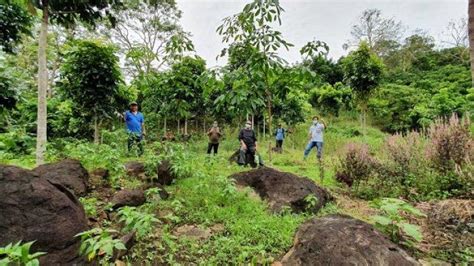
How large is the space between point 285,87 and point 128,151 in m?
3.43

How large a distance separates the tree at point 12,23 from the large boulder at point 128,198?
3272mm

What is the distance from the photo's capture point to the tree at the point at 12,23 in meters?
4.74

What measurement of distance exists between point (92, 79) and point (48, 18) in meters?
3.21

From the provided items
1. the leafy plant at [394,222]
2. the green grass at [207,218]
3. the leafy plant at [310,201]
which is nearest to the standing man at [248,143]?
the green grass at [207,218]

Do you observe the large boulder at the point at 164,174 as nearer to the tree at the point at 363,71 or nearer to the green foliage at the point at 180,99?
the green foliage at the point at 180,99

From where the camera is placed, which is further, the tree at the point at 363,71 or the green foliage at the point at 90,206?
the tree at the point at 363,71

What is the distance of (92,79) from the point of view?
7430 mm

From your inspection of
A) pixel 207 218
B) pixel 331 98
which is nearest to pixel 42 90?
pixel 207 218

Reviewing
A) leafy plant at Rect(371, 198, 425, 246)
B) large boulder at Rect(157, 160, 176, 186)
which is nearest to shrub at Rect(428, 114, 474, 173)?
leafy plant at Rect(371, 198, 425, 246)

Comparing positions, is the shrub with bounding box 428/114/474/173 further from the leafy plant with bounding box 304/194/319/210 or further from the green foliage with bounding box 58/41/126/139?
the green foliage with bounding box 58/41/126/139

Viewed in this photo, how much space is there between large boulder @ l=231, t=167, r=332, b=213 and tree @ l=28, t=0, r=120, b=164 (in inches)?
104

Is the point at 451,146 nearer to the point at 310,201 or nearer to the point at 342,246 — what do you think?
the point at 310,201

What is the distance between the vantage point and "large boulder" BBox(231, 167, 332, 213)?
395cm

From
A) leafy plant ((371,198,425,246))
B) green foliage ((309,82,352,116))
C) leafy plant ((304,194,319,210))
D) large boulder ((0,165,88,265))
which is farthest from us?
green foliage ((309,82,352,116))
